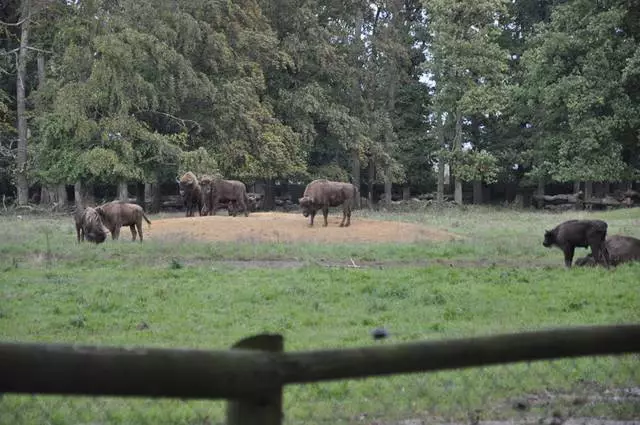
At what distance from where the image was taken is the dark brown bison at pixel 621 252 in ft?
60.2

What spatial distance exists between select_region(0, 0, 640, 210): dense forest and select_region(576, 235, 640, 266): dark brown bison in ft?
67.9

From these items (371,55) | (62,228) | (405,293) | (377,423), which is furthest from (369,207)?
(377,423)

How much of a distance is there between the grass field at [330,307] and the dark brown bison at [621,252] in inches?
29.8

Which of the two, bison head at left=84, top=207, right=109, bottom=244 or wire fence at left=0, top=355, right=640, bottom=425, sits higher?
bison head at left=84, top=207, right=109, bottom=244

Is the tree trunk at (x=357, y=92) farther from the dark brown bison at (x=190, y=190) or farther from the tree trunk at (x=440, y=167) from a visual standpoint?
the dark brown bison at (x=190, y=190)

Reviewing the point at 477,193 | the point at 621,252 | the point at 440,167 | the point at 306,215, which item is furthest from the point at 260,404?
the point at 477,193

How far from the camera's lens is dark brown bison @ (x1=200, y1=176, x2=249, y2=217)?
35987 mm

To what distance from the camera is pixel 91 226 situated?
2319 cm

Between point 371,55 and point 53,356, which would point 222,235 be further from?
point 371,55

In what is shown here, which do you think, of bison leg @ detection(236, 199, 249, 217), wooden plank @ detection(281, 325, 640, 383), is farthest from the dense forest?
wooden plank @ detection(281, 325, 640, 383)

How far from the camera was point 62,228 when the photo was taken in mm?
29094

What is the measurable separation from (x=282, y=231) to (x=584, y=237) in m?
11.7

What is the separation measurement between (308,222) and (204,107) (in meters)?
15.8

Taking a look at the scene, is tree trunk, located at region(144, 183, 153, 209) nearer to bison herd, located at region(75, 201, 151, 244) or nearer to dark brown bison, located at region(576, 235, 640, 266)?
bison herd, located at region(75, 201, 151, 244)
